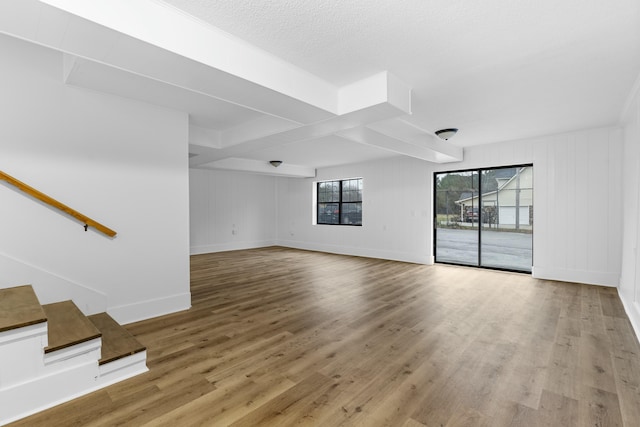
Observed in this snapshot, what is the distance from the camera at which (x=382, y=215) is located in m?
7.60

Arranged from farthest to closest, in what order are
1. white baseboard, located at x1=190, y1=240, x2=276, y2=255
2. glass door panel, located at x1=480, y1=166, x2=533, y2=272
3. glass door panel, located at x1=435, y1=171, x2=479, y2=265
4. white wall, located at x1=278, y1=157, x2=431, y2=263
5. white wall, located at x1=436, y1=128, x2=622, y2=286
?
white baseboard, located at x1=190, y1=240, x2=276, y2=255 < white wall, located at x1=278, y1=157, x2=431, y2=263 < glass door panel, located at x1=435, y1=171, x2=479, y2=265 < glass door panel, located at x1=480, y1=166, x2=533, y2=272 < white wall, located at x1=436, y1=128, x2=622, y2=286

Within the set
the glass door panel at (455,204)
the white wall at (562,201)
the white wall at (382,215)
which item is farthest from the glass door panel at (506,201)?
the white wall at (382,215)

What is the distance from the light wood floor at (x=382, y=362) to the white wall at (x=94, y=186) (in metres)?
Answer: 0.59

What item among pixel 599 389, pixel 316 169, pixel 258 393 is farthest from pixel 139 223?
pixel 316 169

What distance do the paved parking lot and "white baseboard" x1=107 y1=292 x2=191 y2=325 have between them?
545cm

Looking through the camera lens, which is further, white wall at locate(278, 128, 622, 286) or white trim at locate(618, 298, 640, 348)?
white wall at locate(278, 128, 622, 286)

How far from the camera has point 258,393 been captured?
6.55 feet

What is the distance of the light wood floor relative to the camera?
1793 millimetres

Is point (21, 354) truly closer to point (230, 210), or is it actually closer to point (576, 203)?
point (576, 203)

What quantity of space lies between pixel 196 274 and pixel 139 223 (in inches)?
105

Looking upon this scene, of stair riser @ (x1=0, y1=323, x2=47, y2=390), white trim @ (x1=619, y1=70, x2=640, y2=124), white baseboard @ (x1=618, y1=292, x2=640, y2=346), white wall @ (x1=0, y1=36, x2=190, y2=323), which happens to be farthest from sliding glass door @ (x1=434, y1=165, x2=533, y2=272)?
stair riser @ (x1=0, y1=323, x2=47, y2=390)

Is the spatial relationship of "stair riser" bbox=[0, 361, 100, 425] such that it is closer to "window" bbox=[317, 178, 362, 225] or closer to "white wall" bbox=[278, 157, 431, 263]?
"white wall" bbox=[278, 157, 431, 263]

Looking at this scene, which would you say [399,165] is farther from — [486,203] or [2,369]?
[2,369]

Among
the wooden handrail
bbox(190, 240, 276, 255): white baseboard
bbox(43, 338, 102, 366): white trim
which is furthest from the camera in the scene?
bbox(190, 240, 276, 255): white baseboard
